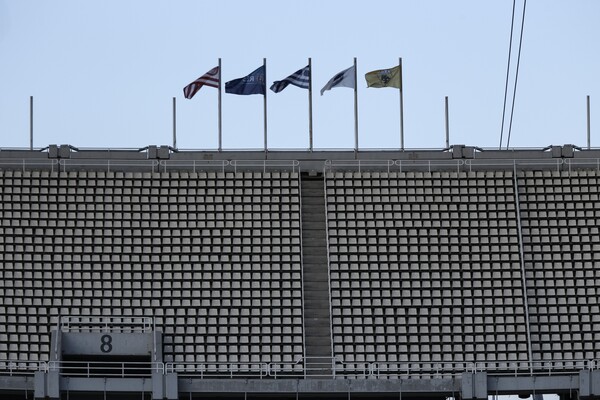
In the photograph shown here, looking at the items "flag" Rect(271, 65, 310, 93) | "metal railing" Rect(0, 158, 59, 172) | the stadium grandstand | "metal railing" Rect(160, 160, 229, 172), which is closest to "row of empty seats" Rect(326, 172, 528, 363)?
the stadium grandstand

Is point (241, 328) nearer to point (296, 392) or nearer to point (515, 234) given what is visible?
point (296, 392)

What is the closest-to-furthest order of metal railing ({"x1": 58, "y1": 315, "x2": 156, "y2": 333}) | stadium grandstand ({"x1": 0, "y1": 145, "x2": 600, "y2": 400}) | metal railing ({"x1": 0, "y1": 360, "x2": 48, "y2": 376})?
metal railing ({"x1": 0, "y1": 360, "x2": 48, "y2": 376}), stadium grandstand ({"x1": 0, "y1": 145, "x2": 600, "y2": 400}), metal railing ({"x1": 58, "y1": 315, "x2": 156, "y2": 333})

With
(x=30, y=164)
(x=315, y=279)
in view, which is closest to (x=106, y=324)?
(x=315, y=279)

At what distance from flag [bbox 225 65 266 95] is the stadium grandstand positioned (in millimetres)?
2723

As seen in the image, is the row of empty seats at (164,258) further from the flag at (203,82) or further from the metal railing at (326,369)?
the flag at (203,82)

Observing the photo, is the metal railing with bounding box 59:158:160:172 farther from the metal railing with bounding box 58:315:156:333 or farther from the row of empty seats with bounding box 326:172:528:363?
the metal railing with bounding box 58:315:156:333

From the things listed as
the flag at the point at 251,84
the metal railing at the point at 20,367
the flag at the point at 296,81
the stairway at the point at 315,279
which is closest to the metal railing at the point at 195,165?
the stairway at the point at 315,279

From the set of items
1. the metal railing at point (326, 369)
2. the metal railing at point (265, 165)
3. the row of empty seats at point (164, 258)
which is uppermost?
the metal railing at point (265, 165)

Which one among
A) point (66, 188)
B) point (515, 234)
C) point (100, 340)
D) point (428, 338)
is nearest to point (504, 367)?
point (428, 338)

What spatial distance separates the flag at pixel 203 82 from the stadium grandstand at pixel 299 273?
91.2 inches

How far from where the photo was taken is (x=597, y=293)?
4694 cm

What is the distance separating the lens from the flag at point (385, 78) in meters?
52.7

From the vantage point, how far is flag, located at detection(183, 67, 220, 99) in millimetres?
52156

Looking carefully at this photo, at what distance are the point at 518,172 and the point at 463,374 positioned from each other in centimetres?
1023
